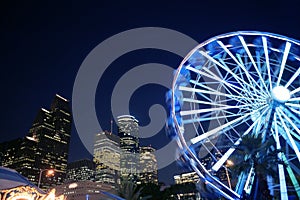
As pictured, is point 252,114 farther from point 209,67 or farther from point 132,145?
point 132,145

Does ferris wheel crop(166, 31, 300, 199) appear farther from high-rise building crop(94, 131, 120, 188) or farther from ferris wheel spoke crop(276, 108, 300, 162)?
high-rise building crop(94, 131, 120, 188)

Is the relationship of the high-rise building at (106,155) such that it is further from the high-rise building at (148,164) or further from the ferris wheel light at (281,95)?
the ferris wheel light at (281,95)

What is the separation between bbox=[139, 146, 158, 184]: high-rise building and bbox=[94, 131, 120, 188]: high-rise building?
1348cm

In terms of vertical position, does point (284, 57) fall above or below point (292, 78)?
above

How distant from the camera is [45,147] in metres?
144

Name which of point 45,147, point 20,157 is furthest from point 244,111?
point 45,147

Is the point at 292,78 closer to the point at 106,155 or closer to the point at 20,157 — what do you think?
the point at 20,157

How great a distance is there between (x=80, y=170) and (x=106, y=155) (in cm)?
1912

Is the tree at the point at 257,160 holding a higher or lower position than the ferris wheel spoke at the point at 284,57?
lower

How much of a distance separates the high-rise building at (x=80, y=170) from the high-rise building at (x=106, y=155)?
370cm

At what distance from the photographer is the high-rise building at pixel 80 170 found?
16338 cm

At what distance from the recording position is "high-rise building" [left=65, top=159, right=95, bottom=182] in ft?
536

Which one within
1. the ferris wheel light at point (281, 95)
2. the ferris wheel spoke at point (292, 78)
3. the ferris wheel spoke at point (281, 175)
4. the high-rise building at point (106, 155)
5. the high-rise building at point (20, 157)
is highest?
the high-rise building at point (106, 155)

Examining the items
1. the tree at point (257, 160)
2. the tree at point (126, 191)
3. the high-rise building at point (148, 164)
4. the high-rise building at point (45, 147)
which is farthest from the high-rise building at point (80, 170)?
the tree at point (257, 160)
